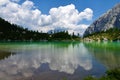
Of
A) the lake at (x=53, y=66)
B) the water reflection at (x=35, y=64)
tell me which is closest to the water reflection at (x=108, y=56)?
the lake at (x=53, y=66)

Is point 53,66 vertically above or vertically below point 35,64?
below

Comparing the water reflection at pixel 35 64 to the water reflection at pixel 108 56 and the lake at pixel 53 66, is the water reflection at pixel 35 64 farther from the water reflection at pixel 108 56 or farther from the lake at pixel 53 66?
the water reflection at pixel 108 56

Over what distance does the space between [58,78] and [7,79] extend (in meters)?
7.99

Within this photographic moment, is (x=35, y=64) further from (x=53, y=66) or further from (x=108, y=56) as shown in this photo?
(x=108, y=56)

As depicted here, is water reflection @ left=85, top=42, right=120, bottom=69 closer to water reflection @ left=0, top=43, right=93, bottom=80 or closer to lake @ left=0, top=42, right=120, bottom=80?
lake @ left=0, top=42, right=120, bottom=80

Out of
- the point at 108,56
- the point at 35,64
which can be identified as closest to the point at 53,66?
the point at 35,64

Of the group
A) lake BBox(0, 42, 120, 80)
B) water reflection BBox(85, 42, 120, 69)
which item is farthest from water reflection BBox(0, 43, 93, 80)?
water reflection BBox(85, 42, 120, 69)

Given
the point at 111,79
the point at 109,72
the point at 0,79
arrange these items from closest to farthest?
the point at 111,79 → the point at 109,72 → the point at 0,79

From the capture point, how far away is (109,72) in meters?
23.5

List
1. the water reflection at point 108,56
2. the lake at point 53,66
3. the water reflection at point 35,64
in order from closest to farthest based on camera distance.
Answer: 1. the lake at point 53,66
2. the water reflection at point 35,64
3. the water reflection at point 108,56

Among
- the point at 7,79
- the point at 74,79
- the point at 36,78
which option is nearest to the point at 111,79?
the point at 74,79

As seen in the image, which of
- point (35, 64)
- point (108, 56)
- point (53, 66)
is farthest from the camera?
point (108, 56)

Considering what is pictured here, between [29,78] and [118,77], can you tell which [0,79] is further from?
[118,77]

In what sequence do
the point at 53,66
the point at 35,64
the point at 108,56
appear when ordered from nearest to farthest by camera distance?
the point at 53,66, the point at 35,64, the point at 108,56
